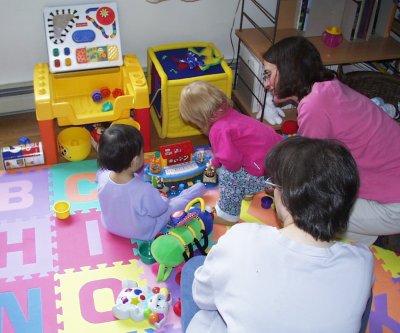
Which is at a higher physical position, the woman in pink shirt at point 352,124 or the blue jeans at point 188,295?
the woman in pink shirt at point 352,124

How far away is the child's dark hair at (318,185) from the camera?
3.72 ft

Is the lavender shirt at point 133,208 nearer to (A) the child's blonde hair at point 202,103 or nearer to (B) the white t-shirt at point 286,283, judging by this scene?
(A) the child's blonde hair at point 202,103

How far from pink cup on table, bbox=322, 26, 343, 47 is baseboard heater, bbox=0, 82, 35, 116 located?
5.31 ft

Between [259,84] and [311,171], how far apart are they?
1690mm

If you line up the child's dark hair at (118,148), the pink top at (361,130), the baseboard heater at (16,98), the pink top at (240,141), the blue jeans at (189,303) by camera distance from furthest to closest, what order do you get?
the baseboard heater at (16,98)
the pink top at (240,141)
the child's dark hair at (118,148)
the pink top at (361,130)
the blue jeans at (189,303)

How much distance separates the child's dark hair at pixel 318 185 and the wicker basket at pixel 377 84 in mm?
1676

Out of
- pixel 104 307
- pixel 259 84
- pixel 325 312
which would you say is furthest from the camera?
pixel 259 84

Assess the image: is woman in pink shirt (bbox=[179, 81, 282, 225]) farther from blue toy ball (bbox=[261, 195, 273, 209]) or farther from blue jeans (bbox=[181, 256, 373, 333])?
blue jeans (bbox=[181, 256, 373, 333])

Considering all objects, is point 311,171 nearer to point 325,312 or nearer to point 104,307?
point 325,312

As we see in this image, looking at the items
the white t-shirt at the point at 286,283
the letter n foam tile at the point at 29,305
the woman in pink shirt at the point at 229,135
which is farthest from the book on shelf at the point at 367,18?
the letter n foam tile at the point at 29,305

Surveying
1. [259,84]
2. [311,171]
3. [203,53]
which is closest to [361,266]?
[311,171]

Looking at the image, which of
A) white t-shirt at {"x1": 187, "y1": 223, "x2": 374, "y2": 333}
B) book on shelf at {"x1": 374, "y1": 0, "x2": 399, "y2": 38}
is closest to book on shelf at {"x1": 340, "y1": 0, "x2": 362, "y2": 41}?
book on shelf at {"x1": 374, "y1": 0, "x2": 399, "y2": 38}

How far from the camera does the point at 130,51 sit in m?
2.92

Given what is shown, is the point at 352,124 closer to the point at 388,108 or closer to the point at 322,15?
the point at 388,108
